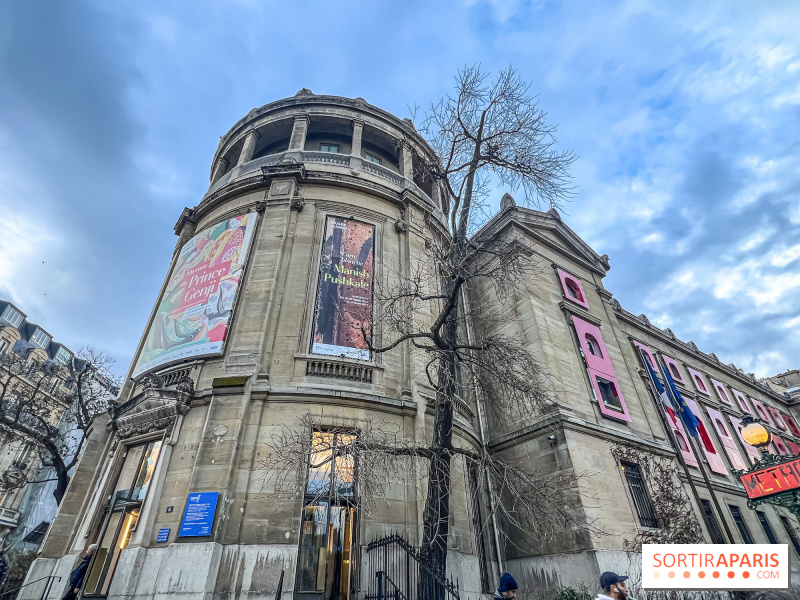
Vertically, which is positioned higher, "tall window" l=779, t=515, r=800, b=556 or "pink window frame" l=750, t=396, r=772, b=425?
"pink window frame" l=750, t=396, r=772, b=425

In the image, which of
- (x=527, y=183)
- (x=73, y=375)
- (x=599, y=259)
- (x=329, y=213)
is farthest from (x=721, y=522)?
(x=73, y=375)

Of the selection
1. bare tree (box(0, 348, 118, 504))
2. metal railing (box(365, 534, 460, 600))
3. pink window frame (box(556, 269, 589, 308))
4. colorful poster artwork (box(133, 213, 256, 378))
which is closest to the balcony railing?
bare tree (box(0, 348, 118, 504))

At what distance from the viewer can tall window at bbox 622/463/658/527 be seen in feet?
53.1

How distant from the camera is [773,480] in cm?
1226

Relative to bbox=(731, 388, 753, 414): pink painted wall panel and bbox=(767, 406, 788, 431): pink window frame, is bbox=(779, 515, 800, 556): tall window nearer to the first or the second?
bbox=(731, 388, 753, 414): pink painted wall panel

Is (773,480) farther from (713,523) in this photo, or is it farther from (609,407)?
(713,523)

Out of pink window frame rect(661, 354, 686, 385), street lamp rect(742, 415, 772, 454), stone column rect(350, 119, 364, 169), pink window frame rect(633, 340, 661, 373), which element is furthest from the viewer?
pink window frame rect(661, 354, 686, 385)

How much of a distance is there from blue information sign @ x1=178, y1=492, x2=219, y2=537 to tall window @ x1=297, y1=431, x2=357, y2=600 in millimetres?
2247

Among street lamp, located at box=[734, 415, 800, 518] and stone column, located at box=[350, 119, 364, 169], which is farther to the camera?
stone column, located at box=[350, 119, 364, 169]

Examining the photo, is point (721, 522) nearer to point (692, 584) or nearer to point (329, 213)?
point (692, 584)

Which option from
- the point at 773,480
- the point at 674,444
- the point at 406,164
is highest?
the point at 406,164

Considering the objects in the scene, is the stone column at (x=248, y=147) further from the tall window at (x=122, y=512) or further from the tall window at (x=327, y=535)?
the tall window at (x=327, y=535)

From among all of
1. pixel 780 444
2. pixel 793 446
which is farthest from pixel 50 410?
pixel 793 446

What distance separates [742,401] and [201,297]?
140ft
